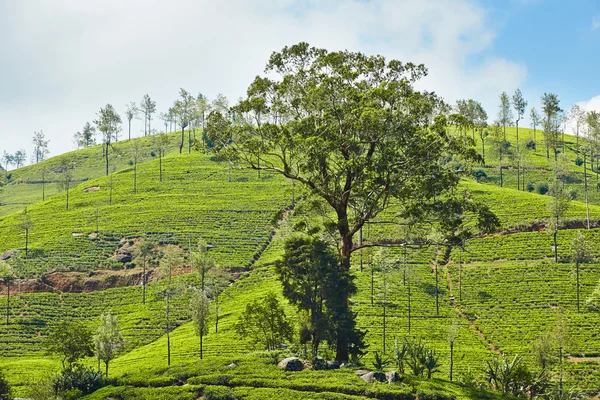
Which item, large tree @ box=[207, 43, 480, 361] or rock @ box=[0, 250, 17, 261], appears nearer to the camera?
large tree @ box=[207, 43, 480, 361]

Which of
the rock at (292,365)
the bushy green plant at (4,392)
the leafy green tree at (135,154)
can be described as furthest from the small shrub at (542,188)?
the bushy green plant at (4,392)

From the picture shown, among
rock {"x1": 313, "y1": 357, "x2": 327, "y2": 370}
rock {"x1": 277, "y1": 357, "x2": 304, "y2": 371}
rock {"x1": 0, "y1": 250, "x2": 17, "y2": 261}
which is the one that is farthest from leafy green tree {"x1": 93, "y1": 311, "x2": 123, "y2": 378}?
rock {"x1": 0, "y1": 250, "x2": 17, "y2": 261}

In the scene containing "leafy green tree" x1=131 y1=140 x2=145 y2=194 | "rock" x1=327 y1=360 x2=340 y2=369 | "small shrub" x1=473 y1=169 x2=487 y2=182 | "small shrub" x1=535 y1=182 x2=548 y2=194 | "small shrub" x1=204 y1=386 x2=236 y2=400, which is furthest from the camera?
"leafy green tree" x1=131 y1=140 x2=145 y2=194

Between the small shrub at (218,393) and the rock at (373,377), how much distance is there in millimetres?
6902

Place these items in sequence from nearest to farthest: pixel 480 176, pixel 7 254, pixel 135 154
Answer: pixel 7 254 < pixel 480 176 < pixel 135 154

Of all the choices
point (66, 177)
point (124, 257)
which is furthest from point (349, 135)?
point (66, 177)

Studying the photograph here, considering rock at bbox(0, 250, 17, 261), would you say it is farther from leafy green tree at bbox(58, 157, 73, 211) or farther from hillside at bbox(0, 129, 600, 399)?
leafy green tree at bbox(58, 157, 73, 211)

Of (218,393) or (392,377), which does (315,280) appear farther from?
(218,393)

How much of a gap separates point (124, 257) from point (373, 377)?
237 ft

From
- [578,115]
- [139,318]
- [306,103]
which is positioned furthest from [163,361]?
[578,115]

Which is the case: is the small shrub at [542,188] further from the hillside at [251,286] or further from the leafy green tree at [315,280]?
the leafy green tree at [315,280]

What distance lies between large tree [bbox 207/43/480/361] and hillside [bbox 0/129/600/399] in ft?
9.67

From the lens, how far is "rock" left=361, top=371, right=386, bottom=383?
2959 centimetres

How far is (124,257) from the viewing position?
94.2 meters
